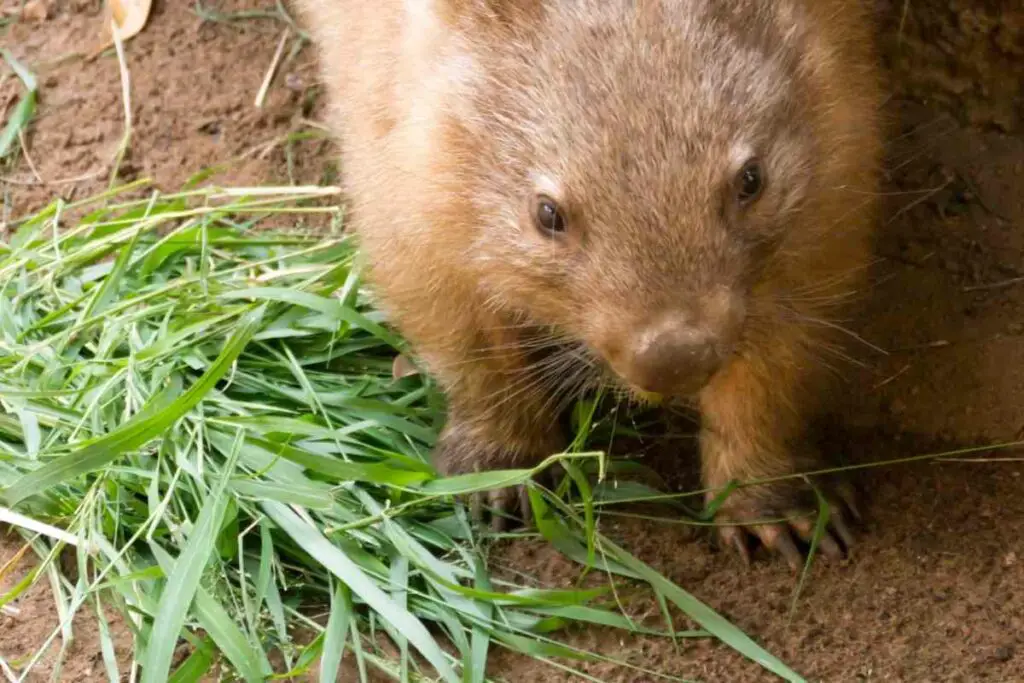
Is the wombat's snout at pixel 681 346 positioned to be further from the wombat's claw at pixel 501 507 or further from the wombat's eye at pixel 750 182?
the wombat's claw at pixel 501 507

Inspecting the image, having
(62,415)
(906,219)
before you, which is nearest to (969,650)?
(906,219)

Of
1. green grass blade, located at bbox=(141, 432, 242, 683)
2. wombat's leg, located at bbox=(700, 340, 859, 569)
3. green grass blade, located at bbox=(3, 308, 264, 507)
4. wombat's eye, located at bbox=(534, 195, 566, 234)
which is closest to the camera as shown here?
wombat's eye, located at bbox=(534, 195, 566, 234)

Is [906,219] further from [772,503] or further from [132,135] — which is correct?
[132,135]

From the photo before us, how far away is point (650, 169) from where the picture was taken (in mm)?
2445

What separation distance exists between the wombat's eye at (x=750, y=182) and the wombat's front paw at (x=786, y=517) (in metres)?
1.01

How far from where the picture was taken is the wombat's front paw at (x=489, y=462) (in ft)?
11.1

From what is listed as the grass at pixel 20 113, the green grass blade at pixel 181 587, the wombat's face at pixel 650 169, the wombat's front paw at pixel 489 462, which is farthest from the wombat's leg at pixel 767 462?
the grass at pixel 20 113

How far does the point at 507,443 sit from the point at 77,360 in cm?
110

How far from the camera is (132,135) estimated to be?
4363 millimetres

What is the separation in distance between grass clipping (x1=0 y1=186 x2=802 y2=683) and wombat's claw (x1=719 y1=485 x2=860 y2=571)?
0.25 metres

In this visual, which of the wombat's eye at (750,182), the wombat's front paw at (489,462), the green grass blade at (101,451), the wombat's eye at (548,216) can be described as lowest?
the wombat's front paw at (489,462)

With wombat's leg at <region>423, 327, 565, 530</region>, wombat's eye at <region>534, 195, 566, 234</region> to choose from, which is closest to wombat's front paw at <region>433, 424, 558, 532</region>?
wombat's leg at <region>423, 327, 565, 530</region>

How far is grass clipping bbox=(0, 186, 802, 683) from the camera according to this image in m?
2.96

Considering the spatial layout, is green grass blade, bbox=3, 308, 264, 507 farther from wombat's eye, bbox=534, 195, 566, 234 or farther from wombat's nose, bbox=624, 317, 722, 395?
wombat's nose, bbox=624, 317, 722, 395
